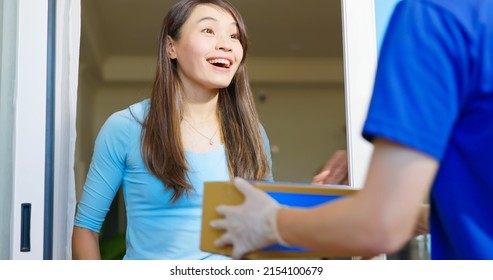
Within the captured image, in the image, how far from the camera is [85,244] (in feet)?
7.01

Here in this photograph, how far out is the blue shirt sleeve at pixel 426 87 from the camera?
0.95 metres

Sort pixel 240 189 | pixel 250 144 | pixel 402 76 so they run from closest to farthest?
pixel 402 76
pixel 240 189
pixel 250 144

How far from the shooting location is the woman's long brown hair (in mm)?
2088

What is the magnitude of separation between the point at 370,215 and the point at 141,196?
1214 mm

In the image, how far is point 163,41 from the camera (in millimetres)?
2346

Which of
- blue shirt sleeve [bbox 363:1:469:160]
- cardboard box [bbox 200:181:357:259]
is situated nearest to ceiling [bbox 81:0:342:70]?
cardboard box [bbox 200:181:357:259]

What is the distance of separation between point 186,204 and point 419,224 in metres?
0.82

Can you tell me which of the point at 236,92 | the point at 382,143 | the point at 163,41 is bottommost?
the point at 382,143

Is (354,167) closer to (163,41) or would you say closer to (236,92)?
(236,92)

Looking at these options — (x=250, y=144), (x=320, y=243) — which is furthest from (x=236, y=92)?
(x=320, y=243)

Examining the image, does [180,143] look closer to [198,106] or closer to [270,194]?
[198,106]

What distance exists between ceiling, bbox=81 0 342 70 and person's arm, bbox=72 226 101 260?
3.54 meters

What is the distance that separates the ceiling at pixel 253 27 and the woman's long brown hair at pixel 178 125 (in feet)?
10.7

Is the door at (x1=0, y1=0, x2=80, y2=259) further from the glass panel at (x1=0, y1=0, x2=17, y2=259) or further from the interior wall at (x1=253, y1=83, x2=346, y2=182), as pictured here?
the interior wall at (x1=253, y1=83, x2=346, y2=182)
